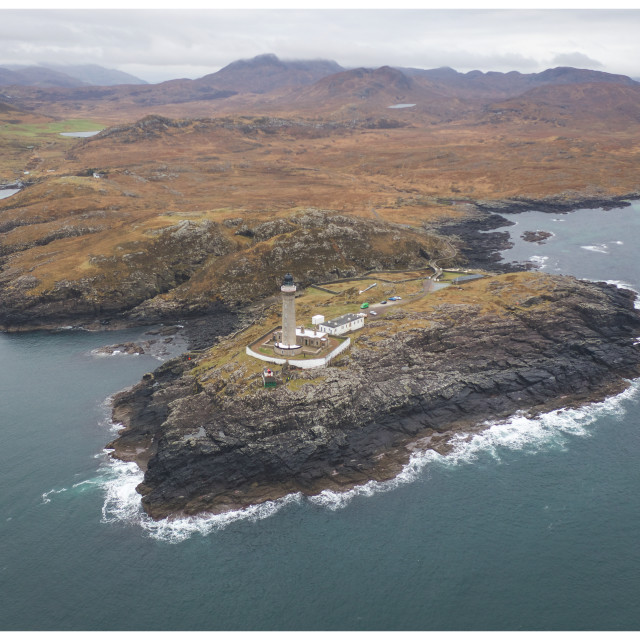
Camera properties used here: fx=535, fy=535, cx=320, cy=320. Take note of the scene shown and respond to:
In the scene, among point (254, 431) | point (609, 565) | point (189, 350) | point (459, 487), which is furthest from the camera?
point (189, 350)

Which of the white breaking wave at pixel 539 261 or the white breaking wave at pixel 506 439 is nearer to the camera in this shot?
the white breaking wave at pixel 506 439

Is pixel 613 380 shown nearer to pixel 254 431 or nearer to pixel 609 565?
pixel 609 565

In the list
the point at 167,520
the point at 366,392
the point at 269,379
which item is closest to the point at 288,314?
the point at 269,379

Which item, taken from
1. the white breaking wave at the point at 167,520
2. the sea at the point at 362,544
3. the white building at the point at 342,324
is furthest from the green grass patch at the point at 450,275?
the white breaking wave at the point at 167,520

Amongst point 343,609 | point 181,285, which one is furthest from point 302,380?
point 181,285

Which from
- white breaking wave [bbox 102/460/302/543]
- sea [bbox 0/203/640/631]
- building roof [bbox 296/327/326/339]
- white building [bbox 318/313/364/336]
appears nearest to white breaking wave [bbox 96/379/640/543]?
white breaking wave [bbox 102/460/302/543]

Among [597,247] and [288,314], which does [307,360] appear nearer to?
[288,314]

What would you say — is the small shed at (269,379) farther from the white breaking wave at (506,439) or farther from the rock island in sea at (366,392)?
the white breaking wave at (506,439)
